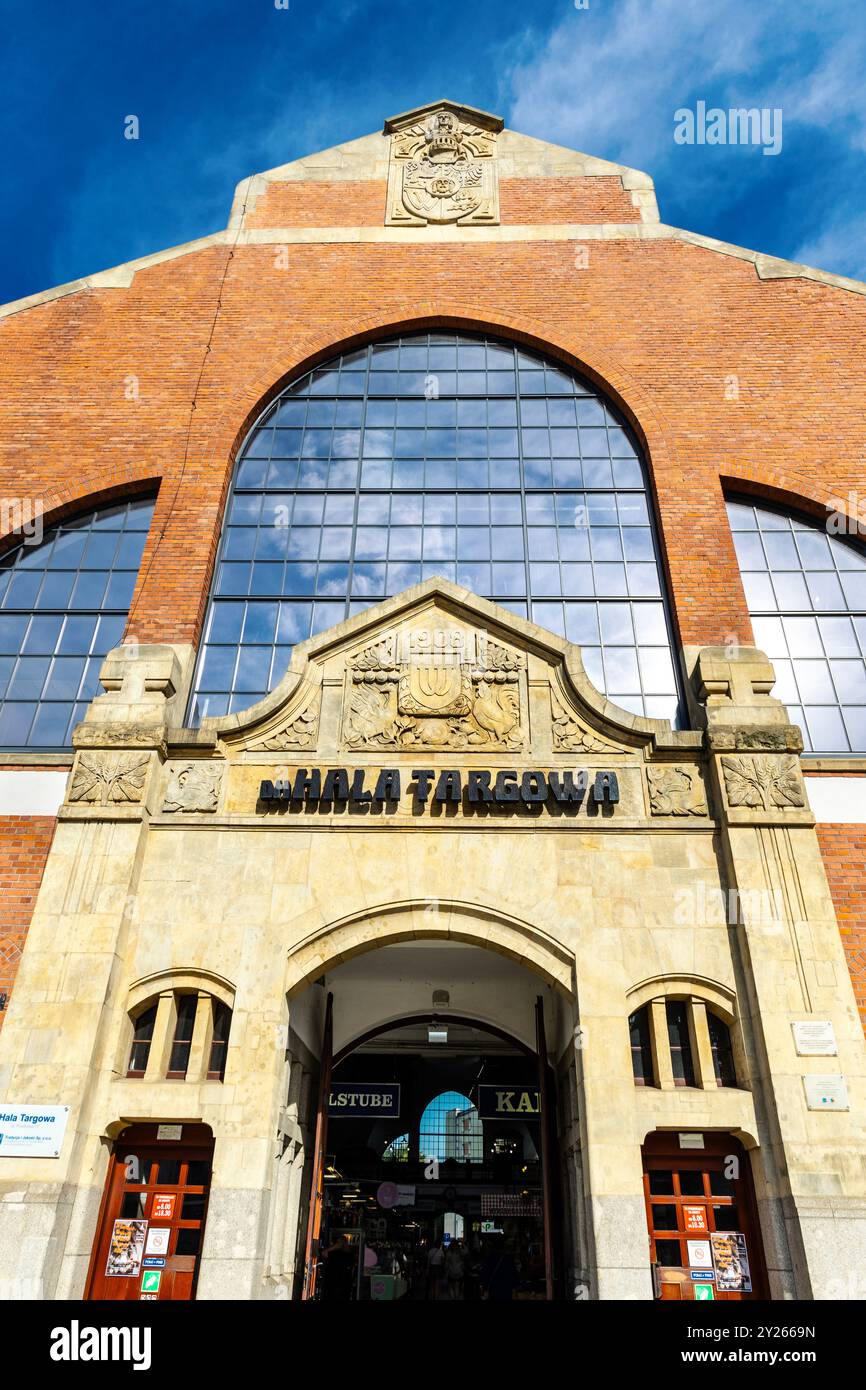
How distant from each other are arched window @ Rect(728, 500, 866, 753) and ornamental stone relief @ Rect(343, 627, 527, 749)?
407cm

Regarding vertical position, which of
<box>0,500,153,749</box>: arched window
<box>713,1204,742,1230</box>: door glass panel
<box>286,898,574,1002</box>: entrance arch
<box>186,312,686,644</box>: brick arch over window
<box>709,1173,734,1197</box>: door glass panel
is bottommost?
<box>713,1204,742,1230</box>: door glass panel

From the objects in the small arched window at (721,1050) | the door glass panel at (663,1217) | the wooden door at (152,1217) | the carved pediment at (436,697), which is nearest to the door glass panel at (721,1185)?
the door glass panel at (663,1217)

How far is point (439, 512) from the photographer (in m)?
13.3

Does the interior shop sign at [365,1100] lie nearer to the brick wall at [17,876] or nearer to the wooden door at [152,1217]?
the wooden door at [152,1217]

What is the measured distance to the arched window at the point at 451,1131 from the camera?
20188mm

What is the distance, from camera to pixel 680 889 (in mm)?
8984

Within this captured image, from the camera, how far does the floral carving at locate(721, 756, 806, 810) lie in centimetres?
921

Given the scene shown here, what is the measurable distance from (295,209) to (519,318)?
194 inches

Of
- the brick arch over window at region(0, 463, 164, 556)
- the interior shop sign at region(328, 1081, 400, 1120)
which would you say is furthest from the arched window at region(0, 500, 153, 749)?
the interior shop sign at region(328, 1081, 400, 1120)

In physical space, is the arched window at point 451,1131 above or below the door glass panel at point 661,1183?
above

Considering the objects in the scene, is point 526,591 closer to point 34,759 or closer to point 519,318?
point 519,318

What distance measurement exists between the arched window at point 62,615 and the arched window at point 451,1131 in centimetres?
1355

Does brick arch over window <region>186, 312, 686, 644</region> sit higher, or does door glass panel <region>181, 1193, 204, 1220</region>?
brick arch over window <region>186, 312, 686, 644</region>

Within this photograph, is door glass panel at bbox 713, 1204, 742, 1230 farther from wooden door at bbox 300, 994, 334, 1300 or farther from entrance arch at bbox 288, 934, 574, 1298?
wooden door at bbox 300, 994, 334, 1300
